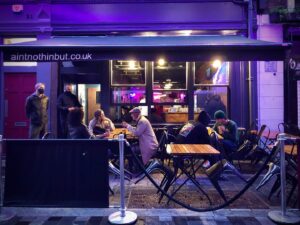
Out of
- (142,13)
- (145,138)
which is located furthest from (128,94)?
(145,138)

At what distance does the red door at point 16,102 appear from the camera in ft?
35.4

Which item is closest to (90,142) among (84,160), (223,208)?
(84,160)

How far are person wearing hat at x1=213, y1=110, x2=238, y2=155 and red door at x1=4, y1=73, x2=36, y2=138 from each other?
214 inches

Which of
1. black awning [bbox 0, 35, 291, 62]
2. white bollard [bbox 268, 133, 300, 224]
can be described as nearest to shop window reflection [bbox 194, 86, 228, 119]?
black awning [bbox 0, 35, 291, 62]

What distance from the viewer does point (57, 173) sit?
5.63 m

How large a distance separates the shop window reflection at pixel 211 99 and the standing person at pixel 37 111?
4.25 metres

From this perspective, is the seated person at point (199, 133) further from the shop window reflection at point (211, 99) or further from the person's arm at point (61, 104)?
the person's arm at point (61, 104)

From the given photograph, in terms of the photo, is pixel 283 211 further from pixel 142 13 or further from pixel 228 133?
pixel 142 13

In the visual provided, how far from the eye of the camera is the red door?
10.8m

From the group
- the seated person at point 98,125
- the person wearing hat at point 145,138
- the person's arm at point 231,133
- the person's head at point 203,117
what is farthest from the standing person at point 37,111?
the person's arm at point 231,133

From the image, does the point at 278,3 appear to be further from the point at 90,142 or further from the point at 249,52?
the point at 90,142

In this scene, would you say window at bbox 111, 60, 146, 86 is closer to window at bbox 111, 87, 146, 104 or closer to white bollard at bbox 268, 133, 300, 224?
window at bbox 111, 87, 146, 104

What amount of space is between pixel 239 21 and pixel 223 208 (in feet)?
20.5

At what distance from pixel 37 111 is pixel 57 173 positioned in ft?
14.3
